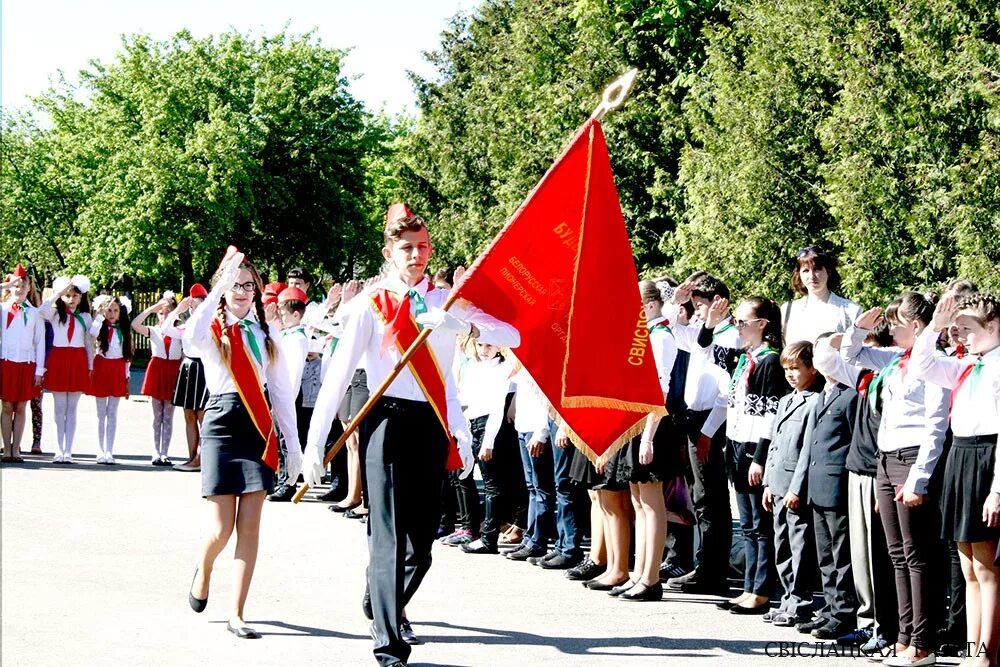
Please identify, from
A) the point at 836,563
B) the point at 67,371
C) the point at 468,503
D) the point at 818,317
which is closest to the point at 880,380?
the point at 836,563

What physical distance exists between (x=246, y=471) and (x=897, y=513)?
363 centimetres

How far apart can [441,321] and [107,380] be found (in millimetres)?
10917

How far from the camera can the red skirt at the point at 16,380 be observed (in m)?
16.5

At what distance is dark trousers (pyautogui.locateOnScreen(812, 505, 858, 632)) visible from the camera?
26.6ft

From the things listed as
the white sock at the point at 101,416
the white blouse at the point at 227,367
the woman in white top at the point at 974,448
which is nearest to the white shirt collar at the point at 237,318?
the white blouse at the point at 227,367

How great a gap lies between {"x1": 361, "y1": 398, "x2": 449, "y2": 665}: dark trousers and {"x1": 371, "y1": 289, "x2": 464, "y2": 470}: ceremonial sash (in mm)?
73

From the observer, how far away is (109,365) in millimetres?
16922

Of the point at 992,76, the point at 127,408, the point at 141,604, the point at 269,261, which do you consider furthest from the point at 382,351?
the point at 269,261

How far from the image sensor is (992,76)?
19.6 meters

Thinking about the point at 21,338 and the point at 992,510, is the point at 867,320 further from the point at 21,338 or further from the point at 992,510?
the point at 21,338

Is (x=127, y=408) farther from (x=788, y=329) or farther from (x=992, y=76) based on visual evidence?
(x=788, y=329)

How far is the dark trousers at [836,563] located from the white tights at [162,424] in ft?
33.6

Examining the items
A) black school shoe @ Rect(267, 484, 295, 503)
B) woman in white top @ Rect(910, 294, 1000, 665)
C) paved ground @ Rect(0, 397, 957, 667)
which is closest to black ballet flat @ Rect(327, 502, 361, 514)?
paved ground @ Rect(0, 397, 957, 667)

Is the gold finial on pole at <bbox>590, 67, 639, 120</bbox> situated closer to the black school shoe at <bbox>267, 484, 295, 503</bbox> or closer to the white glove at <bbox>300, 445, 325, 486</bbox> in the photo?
the white glove at <bbox>300, 445, 325, 486</bbox>
